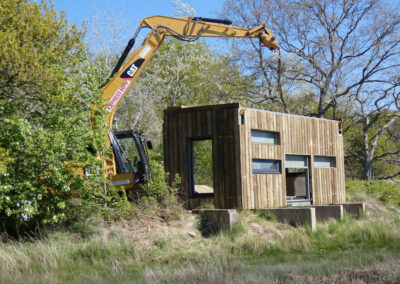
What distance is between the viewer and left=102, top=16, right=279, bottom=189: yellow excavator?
1491 centimetres

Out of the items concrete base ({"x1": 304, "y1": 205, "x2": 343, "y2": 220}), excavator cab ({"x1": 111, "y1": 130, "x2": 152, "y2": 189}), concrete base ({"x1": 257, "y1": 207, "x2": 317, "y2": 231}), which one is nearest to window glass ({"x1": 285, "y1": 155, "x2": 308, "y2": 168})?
concrete base ({"x1": 304, "y1": 205, "x2": 343, "y2": 220})

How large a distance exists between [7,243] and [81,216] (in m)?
1.81

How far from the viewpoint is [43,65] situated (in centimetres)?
1420

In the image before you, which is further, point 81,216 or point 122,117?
point 122,117

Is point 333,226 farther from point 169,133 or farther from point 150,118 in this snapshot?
point 150,118

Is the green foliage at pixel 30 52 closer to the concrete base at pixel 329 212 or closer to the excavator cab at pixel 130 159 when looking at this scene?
the excavator cab at pixel 130 159

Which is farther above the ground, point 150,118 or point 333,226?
point 150,118

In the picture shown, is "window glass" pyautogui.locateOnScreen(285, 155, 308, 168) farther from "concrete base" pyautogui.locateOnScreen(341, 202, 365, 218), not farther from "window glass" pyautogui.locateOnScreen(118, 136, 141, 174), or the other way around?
"window glass" pyautogui.locateOnScreen(118, 136, 141, 174)

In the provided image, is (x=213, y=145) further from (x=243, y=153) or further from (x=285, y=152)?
(x=285, y=152)

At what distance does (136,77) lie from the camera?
1638 cm

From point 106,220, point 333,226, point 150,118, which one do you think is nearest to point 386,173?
point 150,118

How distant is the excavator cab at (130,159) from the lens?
14664 mm

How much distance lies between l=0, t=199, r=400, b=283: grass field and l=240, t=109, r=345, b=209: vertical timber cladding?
113 cm

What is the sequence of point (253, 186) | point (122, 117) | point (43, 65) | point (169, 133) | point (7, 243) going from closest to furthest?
point (7, 243), point (43, 65), point (253, 186), point (169, 133), point (122, 117)
